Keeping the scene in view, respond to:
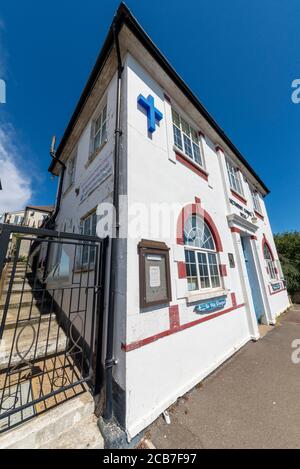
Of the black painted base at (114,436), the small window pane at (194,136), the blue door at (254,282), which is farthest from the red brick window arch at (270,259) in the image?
the black painted base at (114,436)

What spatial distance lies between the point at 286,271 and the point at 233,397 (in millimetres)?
11194

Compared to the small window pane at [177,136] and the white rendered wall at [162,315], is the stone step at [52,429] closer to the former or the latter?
the white rendered wall at [162,315]

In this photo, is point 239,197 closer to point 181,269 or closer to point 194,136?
point 194,136

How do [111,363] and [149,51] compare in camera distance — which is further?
[149,51]

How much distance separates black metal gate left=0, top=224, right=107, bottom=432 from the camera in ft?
7.57

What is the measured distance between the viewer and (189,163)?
5078 millimetres

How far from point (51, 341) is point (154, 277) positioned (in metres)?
2.83

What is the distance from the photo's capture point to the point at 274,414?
2711 millimetres

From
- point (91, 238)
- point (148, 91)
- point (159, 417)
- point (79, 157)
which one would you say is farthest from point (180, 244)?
point (79, 157)

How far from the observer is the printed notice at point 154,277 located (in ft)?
9.90

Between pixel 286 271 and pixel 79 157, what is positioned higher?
pixel 79 157

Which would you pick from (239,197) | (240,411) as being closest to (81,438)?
(240,411)

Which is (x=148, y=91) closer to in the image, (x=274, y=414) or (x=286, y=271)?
(x=274, y=414)

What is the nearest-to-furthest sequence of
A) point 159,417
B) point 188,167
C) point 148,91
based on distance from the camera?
point 159,417 → point 148,91 → point 188,167
